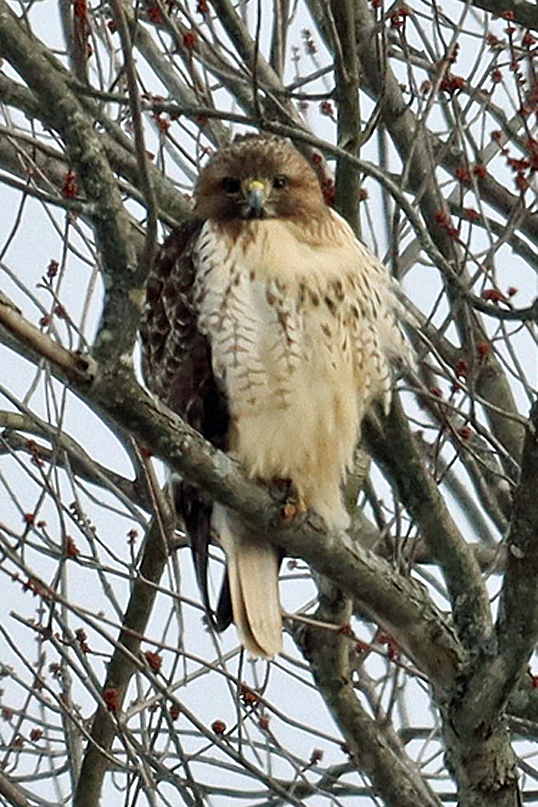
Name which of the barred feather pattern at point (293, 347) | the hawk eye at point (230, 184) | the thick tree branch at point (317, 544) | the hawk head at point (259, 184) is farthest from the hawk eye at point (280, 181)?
the thick tree branch at point (317, 544)

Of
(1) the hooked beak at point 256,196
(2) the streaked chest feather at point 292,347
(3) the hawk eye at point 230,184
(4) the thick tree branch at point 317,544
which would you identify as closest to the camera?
(4) the thick tree branch at point 317,544

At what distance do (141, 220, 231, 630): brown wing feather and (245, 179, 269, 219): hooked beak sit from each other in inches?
6.3

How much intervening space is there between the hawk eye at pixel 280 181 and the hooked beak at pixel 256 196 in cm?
5

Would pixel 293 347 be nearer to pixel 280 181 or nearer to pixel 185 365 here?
pixel 185 365

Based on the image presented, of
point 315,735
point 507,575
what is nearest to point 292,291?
point 507,575

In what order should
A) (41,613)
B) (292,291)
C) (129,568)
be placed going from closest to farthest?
(292,291) → (129,568) → (41,613)

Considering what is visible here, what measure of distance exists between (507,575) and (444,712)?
520 millimetres

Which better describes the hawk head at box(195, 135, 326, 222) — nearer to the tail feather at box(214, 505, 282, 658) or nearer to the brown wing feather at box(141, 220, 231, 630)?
the brown wing feather at box(141, 220, 231, 630)

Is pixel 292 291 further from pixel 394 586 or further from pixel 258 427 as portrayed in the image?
pixel 394 586

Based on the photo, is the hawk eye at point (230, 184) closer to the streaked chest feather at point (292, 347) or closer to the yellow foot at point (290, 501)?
the streaked chest feather at point (292, 347)

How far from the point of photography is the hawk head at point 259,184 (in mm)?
4414

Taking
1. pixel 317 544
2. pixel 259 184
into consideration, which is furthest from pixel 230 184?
pixel 317 544

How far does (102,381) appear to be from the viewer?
2.86 m

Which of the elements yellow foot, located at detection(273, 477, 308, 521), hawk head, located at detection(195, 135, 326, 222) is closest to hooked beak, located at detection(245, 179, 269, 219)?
hawk head, located at detection(195, 135, 326, 222)
